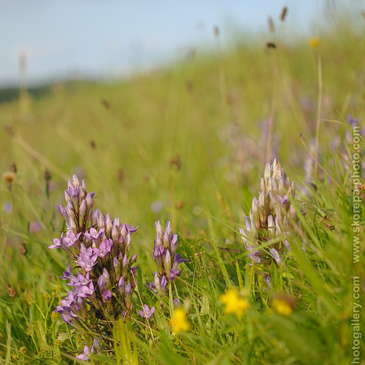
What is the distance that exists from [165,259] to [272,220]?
488 mm

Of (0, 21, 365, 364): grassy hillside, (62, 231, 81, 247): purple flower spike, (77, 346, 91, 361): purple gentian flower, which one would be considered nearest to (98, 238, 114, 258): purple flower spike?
(62, 231, 81, 247): purple flower spike

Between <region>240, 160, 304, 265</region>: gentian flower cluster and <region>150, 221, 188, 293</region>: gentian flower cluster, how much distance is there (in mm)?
308

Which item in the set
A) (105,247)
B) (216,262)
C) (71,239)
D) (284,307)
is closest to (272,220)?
(216,262)

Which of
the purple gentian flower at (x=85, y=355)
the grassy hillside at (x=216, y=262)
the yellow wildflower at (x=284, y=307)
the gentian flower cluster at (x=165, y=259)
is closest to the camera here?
the yellow wildflower at (x=284, y=307)

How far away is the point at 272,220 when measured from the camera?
1890 mm

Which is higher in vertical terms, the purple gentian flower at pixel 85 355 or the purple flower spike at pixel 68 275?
the purple flower spike at pixel 68 275

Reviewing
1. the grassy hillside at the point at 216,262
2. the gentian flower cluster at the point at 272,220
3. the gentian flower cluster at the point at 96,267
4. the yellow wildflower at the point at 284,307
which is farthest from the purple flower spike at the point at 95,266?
the yellow wildflower at the point at 284,307

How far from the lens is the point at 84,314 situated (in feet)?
6.10

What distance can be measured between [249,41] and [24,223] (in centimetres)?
789

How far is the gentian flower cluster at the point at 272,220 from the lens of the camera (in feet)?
6.08

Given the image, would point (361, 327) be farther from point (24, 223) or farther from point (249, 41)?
point (249, 41)

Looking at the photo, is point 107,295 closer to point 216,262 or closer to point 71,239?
point 71,239

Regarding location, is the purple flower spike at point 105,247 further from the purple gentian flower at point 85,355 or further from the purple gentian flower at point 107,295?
the purple gentian flower at point 85,355

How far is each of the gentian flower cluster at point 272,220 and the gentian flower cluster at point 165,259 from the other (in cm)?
31
